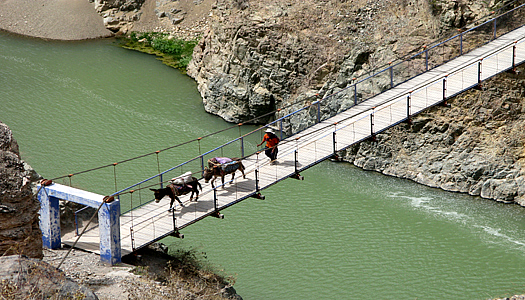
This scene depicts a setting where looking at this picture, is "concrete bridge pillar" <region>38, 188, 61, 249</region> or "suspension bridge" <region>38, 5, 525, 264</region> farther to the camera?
"concrete bridge pillar" <region>38, 188, 61, 249</region>

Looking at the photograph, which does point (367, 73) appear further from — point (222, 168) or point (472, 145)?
point (222, 168)

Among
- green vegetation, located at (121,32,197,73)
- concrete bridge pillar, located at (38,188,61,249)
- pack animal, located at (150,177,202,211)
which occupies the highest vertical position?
green vegetation, located at (121,32,197,73)

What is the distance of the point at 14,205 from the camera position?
1711 centimetres

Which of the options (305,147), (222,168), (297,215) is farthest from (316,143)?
(297,215)

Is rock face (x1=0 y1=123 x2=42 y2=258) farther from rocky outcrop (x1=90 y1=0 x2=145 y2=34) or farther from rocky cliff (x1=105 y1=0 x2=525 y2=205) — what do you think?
rocky outcrop (x1=90 y1=0 x2=145 y2=34)

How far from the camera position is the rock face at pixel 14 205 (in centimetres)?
1677

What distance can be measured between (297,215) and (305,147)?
5.52 m

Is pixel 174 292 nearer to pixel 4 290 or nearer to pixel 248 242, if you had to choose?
pixel 4 290

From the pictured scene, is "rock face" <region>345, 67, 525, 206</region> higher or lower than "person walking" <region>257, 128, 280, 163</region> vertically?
lower

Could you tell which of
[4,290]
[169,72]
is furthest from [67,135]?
[4,290]

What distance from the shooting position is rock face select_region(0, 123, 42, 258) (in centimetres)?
1677

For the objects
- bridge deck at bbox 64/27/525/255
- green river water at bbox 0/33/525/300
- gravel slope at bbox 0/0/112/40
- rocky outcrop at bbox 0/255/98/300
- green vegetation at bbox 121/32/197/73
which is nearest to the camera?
rocky outcrop at bbox 0/255/98/300

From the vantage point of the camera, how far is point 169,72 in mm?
42344

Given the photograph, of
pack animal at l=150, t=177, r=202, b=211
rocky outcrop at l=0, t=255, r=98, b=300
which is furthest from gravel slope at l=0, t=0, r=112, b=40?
rocky outcrop at l=0, t=255, r=98, b=300
